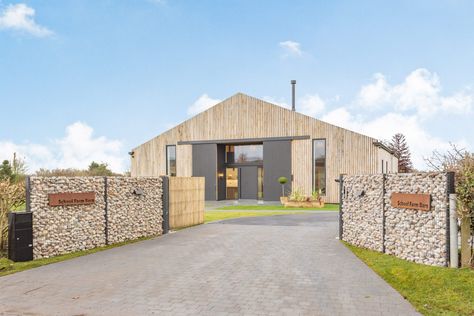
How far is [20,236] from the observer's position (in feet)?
26.5

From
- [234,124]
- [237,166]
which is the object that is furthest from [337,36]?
[237,166]

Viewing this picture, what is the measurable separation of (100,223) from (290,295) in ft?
20.1

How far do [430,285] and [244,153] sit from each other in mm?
22973

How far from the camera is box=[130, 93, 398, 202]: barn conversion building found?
24734mm

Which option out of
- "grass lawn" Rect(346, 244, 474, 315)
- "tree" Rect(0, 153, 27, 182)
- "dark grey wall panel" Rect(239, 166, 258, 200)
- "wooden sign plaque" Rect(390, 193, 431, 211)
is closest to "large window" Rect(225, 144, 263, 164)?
"dark grey wall panel" Rect(239, 166, 258, 200)

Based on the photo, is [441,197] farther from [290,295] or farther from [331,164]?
[331,164]

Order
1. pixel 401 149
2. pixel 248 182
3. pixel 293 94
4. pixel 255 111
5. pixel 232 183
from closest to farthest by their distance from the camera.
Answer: pixel 255 111 < pixel 248 182 < pixel 293 94 < pixel 232 183 < pixel 401 149

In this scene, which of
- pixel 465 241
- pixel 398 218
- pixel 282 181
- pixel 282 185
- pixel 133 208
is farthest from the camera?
pixel 282 185

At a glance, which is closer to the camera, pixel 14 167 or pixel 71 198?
pixel 71 198

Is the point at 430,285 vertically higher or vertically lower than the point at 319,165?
lower

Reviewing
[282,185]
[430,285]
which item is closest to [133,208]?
[430,285]

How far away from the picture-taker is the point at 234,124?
91.4 ft

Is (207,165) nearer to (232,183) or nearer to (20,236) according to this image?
(232,183)

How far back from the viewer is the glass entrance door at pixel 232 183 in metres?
29.1
